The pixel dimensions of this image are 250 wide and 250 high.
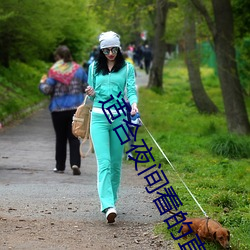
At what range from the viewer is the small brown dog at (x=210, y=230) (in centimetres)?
620

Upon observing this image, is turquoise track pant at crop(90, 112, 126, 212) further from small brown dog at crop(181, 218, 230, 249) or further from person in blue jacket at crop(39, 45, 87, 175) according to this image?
person in blue jacket at crop(39, 45, 87, 175)

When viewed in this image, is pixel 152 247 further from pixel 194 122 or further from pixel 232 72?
pixel 194 122

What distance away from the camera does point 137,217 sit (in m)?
7.96

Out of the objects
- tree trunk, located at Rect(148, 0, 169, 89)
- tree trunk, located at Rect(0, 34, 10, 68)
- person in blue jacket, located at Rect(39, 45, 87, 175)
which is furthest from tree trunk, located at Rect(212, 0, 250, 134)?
tree trunk, located at Rect(148, 0, 169, 89)

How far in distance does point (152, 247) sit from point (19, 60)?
78.0ft

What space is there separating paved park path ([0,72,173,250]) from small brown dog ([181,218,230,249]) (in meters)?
0.28

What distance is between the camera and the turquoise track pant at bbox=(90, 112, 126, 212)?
297 inches

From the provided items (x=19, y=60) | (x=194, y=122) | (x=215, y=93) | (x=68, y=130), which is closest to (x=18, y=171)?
(x=68, y=130)

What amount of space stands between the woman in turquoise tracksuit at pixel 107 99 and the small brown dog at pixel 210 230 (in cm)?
112

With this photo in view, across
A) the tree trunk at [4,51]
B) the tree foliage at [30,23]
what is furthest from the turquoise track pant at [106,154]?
the tree trunk at [4,51]

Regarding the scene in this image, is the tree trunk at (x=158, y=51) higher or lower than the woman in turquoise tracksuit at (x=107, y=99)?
lower

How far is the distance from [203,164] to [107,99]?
16.7ft

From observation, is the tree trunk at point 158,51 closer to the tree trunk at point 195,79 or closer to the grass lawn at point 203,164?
the grass lawn at point 203,164

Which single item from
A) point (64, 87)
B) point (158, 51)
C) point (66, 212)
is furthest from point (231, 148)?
point (158, 51)
